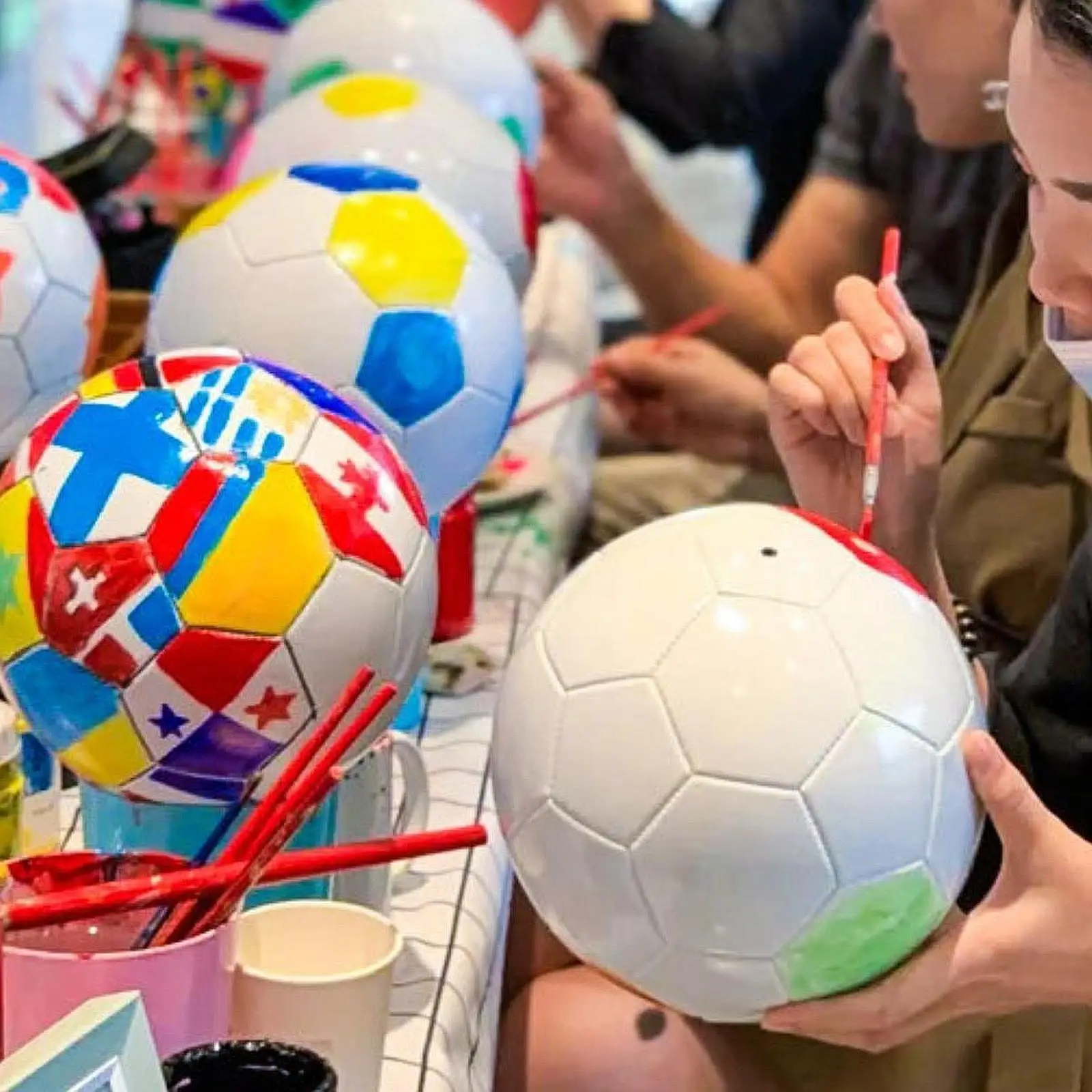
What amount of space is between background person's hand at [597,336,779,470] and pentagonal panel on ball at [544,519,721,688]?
106cm

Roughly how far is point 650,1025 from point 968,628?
0.28 metres

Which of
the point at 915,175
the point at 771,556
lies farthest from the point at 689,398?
the point at 771,556

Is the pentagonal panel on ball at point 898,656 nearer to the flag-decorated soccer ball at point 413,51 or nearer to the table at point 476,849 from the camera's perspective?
the table at point 476,849

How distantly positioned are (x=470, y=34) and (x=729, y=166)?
266cm

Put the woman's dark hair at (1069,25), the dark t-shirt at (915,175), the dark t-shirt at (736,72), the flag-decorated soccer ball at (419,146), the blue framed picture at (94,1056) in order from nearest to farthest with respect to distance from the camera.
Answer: the blue framed picture at (94,1056)
the woman's dark hair at (1069,25)
the flag-decorated soccer ball at (419,146)
the dark t-shirt at (915,175)
the dark t-shirt at (736,72)

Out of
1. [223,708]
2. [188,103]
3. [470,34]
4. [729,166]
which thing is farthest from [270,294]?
[729,166]

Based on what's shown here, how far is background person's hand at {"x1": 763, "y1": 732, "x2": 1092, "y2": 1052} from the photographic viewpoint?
807 millimetres

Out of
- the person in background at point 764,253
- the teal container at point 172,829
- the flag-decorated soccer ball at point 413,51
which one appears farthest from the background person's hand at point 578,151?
the teal container at point 172,829

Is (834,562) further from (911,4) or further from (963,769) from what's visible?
(911,4)

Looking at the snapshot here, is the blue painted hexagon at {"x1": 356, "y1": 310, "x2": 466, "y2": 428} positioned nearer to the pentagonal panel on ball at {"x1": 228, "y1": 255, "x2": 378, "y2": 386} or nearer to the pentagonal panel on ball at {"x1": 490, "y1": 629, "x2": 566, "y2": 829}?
the pentagonal panel on ball at {"x1": 228, "y1": 255, "x2": 378, "y2": 386}

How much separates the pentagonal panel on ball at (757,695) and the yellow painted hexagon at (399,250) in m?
0.34

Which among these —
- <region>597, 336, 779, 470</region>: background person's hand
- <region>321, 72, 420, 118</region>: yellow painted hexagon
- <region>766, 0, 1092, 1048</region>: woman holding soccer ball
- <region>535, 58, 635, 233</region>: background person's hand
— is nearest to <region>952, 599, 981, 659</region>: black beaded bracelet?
<region>766, 0, 1092, 1048</region>: woman holding soccer ball

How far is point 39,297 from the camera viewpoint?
3.58 feet

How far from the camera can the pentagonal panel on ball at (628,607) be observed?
764 millimetres
